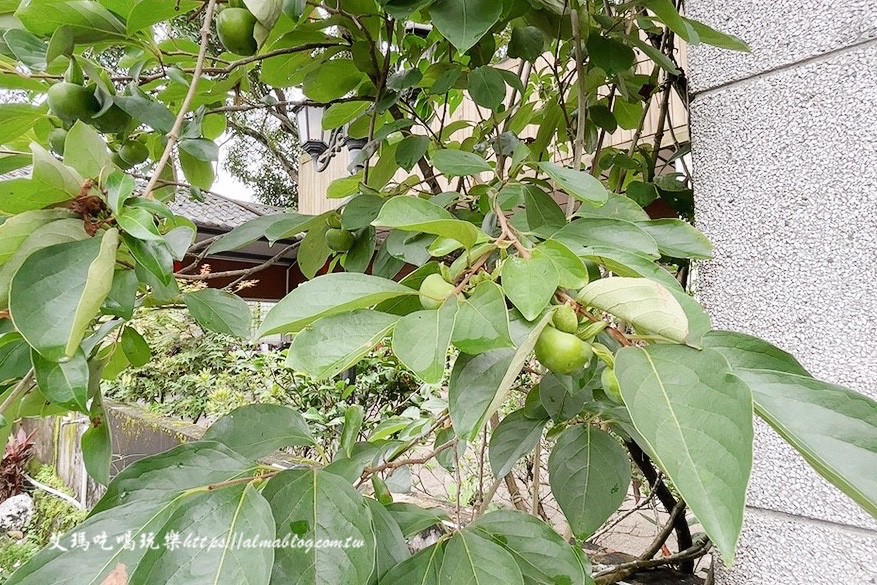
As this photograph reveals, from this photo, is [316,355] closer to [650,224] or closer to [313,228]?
[650,224]

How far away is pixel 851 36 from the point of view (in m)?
0.59

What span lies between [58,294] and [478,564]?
0.36m

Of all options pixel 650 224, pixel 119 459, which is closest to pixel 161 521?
pixel 650 224

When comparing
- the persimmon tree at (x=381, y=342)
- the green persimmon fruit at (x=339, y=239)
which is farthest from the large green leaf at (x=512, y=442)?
the green persimmon fruit at (x=339, y=239)

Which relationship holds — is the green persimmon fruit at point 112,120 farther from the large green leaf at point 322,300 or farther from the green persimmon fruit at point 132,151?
the large green leaf at point 322,300

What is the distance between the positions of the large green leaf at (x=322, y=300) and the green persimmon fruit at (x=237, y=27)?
0.30 m

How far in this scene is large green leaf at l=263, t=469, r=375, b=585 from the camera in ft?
1.20

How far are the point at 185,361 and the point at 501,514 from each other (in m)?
3.86

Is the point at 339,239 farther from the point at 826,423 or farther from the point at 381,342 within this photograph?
the point at 826,423

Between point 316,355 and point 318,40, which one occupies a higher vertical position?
point 318,40

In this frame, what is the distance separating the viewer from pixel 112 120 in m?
0.54

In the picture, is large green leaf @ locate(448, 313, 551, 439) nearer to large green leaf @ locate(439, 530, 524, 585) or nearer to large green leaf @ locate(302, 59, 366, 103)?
large green leaf @ locate(439, 530, 524, 585)

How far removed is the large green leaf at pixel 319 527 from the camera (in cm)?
36

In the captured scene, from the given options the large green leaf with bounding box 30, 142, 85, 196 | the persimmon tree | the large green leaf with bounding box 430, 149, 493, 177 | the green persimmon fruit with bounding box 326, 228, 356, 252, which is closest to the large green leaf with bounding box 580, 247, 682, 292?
the persimmon tree
